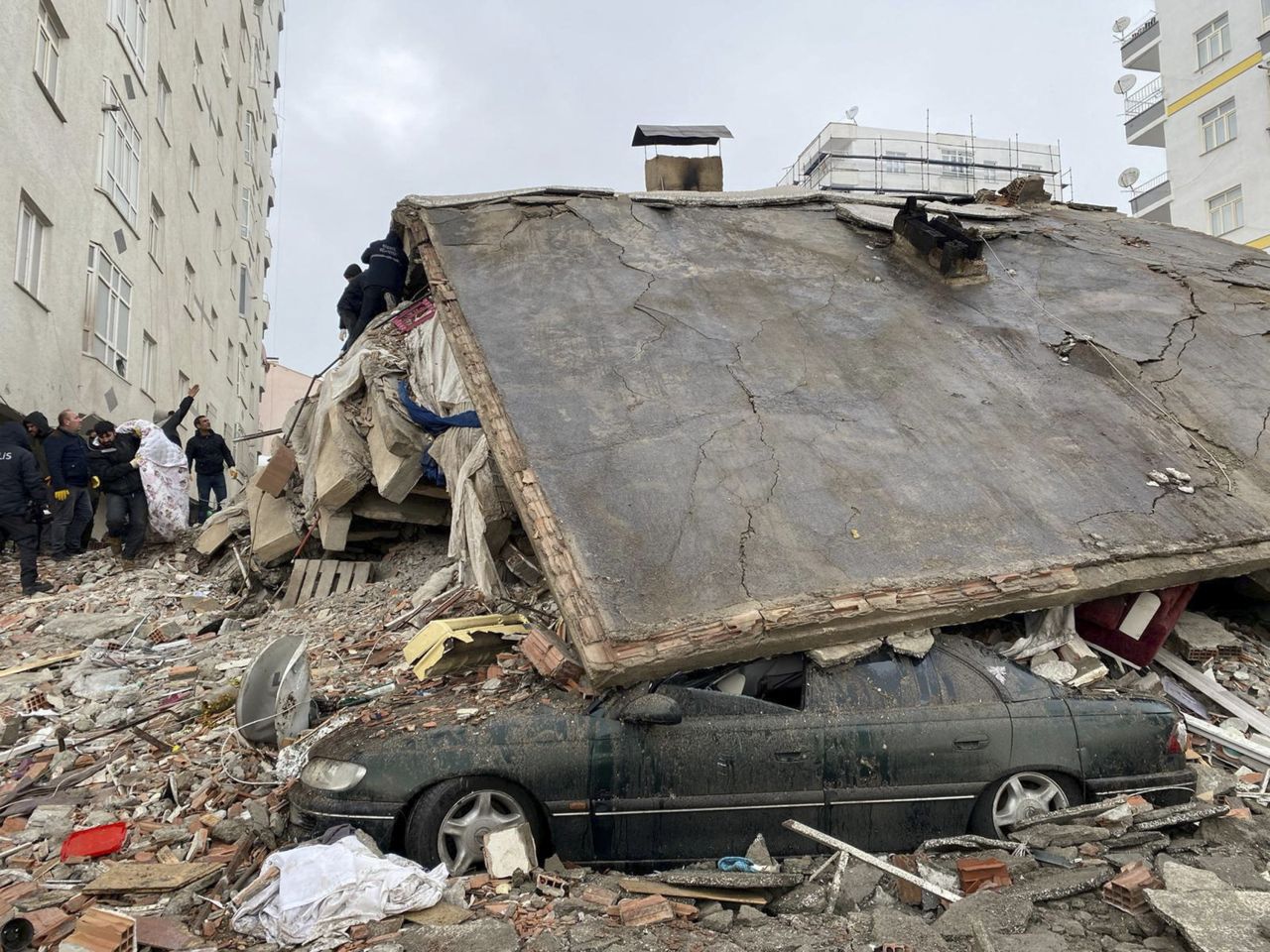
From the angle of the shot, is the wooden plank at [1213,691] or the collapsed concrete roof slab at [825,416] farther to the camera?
the wooden plank at [1213,691]

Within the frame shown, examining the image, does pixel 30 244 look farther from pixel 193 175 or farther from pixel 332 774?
pixel 332 774

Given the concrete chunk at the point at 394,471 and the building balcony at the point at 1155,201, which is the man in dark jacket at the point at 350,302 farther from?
the building balcony at the point at 1155,201

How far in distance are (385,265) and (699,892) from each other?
905cm

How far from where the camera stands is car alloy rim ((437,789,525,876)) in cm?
388

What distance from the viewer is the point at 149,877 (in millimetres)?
3705

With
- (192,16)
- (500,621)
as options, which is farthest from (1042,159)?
(500,621)

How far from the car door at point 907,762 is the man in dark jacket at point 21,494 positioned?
9410 mm

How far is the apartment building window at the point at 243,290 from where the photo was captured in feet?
93.5

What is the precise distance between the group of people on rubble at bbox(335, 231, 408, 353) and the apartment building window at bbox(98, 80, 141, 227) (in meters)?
6.22

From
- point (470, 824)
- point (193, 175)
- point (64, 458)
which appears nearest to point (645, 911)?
point (470, 824)

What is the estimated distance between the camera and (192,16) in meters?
20.4

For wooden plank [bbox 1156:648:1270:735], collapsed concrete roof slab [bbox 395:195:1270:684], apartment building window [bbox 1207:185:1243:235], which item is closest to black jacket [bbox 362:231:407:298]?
collapsed concrete roof slab [bbox 395:195:1270:684]

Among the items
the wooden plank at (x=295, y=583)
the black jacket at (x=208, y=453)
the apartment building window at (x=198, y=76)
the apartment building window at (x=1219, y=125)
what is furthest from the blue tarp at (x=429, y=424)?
the apartment building window at (x=1219, y=125)

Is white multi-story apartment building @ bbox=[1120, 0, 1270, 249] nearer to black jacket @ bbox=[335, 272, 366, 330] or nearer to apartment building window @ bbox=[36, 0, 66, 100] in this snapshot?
black jacket @ bbox=[335, 272, 366, 330]
